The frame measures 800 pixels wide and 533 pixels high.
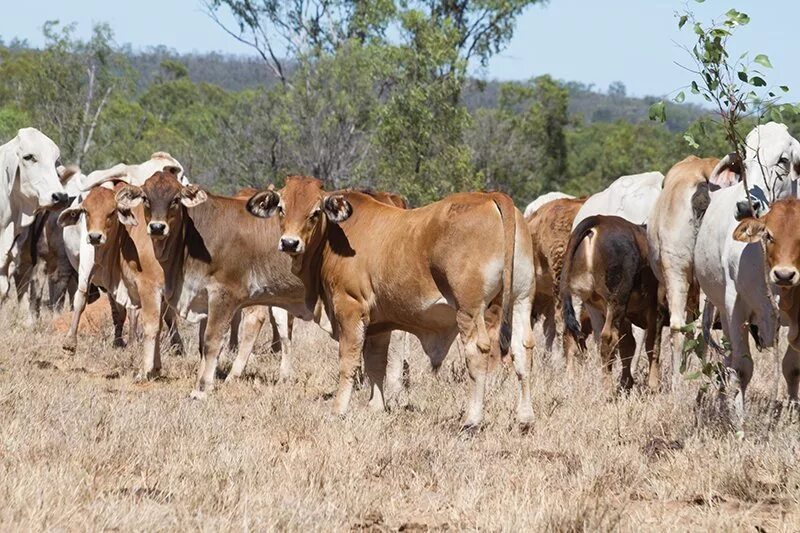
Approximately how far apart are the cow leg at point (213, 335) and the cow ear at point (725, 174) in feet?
13.5

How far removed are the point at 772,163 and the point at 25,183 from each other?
27.3 feet

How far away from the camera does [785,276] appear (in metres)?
7.44

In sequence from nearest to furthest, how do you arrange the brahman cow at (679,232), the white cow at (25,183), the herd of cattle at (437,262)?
1. the herd of cattle at (437,262)
2. the brahman cow at (679,232)
3. the white cow at (25,183)

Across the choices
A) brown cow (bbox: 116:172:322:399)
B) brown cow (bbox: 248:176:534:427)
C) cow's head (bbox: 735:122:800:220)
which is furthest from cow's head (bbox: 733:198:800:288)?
brown cow (bbox: 116:172:322:399)

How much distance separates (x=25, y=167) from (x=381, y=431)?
287 inches

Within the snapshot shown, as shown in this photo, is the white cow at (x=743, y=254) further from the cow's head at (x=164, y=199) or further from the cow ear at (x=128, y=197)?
the cow ear at (x=128, y=197)

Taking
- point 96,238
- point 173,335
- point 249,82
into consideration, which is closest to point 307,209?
point 96,238

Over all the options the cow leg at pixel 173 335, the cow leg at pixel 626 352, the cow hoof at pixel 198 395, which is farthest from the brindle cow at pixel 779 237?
Answer: the cow leg at pixel 173 335

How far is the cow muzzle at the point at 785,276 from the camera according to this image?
7.43m

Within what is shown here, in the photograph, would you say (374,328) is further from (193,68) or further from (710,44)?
(193,68)

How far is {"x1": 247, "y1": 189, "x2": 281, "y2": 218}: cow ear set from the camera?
9.55 metres

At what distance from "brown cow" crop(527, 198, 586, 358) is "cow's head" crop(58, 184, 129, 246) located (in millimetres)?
4527

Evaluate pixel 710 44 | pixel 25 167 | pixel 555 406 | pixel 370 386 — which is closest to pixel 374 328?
pixel 370 386

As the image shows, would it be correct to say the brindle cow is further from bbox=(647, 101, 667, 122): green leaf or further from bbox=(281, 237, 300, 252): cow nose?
bbox=(281, 237, 300, 252): cow nose
